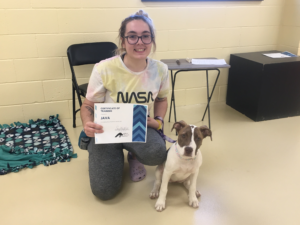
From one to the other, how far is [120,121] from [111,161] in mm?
289

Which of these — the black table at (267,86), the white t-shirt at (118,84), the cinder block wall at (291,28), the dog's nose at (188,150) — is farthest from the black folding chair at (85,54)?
the cinder block wall at (291,28)

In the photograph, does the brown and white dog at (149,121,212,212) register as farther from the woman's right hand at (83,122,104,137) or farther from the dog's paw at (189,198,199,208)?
the woman's right hand at (83,122,104,137)

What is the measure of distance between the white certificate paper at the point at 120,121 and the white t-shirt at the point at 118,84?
161 millimetres

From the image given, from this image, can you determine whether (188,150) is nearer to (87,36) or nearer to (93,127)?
(93,127)

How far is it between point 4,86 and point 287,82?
8.71ft

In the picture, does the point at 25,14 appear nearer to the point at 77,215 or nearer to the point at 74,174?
the point at 74,174

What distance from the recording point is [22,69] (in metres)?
2.35

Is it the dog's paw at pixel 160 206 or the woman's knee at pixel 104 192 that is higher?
the woman's knee at pixel 104 192

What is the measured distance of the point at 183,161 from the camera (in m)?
1.38

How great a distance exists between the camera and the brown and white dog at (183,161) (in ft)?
4.24

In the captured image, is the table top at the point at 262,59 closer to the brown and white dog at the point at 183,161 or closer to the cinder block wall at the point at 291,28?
the cinder block wall at the point at 291,28

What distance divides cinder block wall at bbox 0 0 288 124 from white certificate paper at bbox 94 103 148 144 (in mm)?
1339

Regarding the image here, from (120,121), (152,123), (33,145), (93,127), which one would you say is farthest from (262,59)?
(33,145)

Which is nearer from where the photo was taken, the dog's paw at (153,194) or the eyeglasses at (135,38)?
the eyeglasses at (135,38)
